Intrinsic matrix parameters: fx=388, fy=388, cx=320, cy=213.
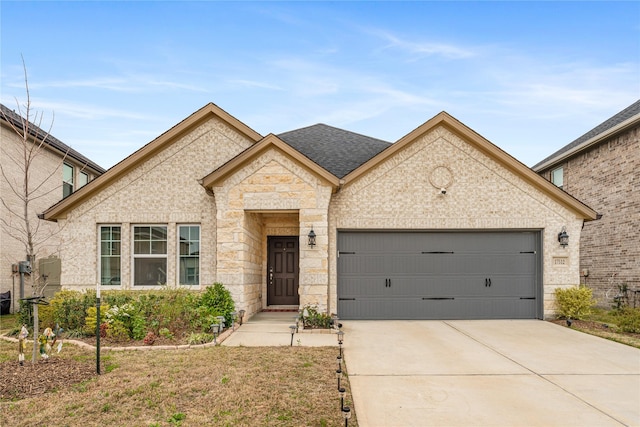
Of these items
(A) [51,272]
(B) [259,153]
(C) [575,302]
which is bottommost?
(C) [575,302]

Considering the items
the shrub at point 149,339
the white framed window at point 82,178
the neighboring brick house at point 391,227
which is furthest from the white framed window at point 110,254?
the white framed window at point 82,178

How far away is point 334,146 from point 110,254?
8738mm

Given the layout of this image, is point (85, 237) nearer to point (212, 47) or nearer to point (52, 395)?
point (52, 395)

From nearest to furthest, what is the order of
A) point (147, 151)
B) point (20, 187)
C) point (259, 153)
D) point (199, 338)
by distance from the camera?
1. point (199, 338)
2. point (259, 153)
3. point (147, 151)
4. point (20, 187)

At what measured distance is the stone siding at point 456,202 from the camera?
11.2 m

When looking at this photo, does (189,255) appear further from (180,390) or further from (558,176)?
(558,176)

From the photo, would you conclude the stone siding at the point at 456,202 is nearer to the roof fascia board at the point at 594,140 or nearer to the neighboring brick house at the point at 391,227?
the neighboring brick house at the point at 391,227

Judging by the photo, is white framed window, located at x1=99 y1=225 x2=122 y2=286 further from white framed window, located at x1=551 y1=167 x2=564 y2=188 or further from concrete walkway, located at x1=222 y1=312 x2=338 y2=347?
white framed window, located at x1=551 y1=167 x2=564 y2=188

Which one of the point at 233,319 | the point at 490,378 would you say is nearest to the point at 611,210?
the point at 490,378

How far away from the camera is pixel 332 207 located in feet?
36.8

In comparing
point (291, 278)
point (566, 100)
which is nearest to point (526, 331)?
point (291, 278)

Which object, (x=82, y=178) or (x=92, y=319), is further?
(x=82, y=178)

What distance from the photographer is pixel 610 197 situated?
48.6 feet

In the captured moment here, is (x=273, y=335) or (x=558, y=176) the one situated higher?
(x=558, y=176)
